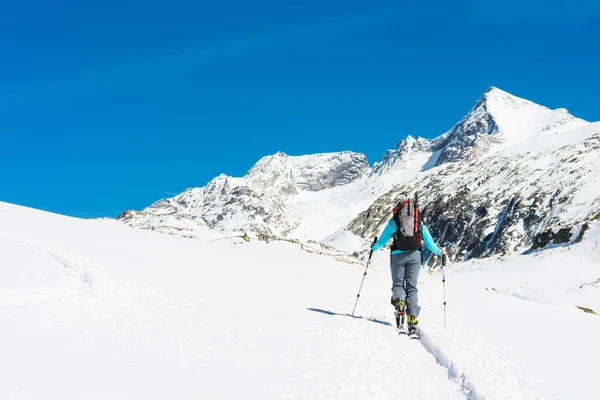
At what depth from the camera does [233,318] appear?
38.2ft

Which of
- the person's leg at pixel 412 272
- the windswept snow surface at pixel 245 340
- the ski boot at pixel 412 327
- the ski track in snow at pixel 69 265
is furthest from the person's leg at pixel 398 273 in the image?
the ski track in snow at pixel 69 265

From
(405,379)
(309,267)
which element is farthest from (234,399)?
(309,267)

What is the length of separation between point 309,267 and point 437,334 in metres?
18.3

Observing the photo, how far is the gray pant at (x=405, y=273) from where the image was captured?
41.0 feet

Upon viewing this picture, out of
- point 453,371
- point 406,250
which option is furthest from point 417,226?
point 453,371

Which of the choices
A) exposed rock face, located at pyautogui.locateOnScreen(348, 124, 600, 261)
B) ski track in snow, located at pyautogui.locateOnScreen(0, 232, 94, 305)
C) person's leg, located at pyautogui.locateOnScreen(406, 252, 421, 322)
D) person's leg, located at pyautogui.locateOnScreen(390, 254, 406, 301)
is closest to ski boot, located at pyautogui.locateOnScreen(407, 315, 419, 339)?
person's leg, located at pyautogui.locateOnScreen(406, 252, 421, 322)

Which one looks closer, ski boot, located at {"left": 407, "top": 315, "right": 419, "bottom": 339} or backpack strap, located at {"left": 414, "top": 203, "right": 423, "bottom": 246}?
ski boot, located at {"left": 407, "top": 315, "right": 419, "bottom": 339}

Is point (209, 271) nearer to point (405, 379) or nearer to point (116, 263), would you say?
point (116, 263)

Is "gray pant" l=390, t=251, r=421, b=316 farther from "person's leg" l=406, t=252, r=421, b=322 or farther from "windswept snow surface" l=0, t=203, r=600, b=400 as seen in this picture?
"windswept snow surface" l=0, t=203, r=600, b=400

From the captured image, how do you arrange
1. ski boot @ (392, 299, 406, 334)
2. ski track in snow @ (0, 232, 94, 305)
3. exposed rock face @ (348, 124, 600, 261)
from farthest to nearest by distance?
exposed rock face @ (348, 124, 600, 261) → ski track in snow @ (0, 232, 94, 305) → ski boot @ (392, 299, 406, 334)

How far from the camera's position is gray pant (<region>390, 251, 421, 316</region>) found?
1251 cm

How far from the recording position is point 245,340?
9.44 m

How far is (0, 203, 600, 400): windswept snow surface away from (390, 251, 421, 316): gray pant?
94cm

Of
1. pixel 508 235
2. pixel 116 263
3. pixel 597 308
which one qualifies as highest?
pixel 508 235
